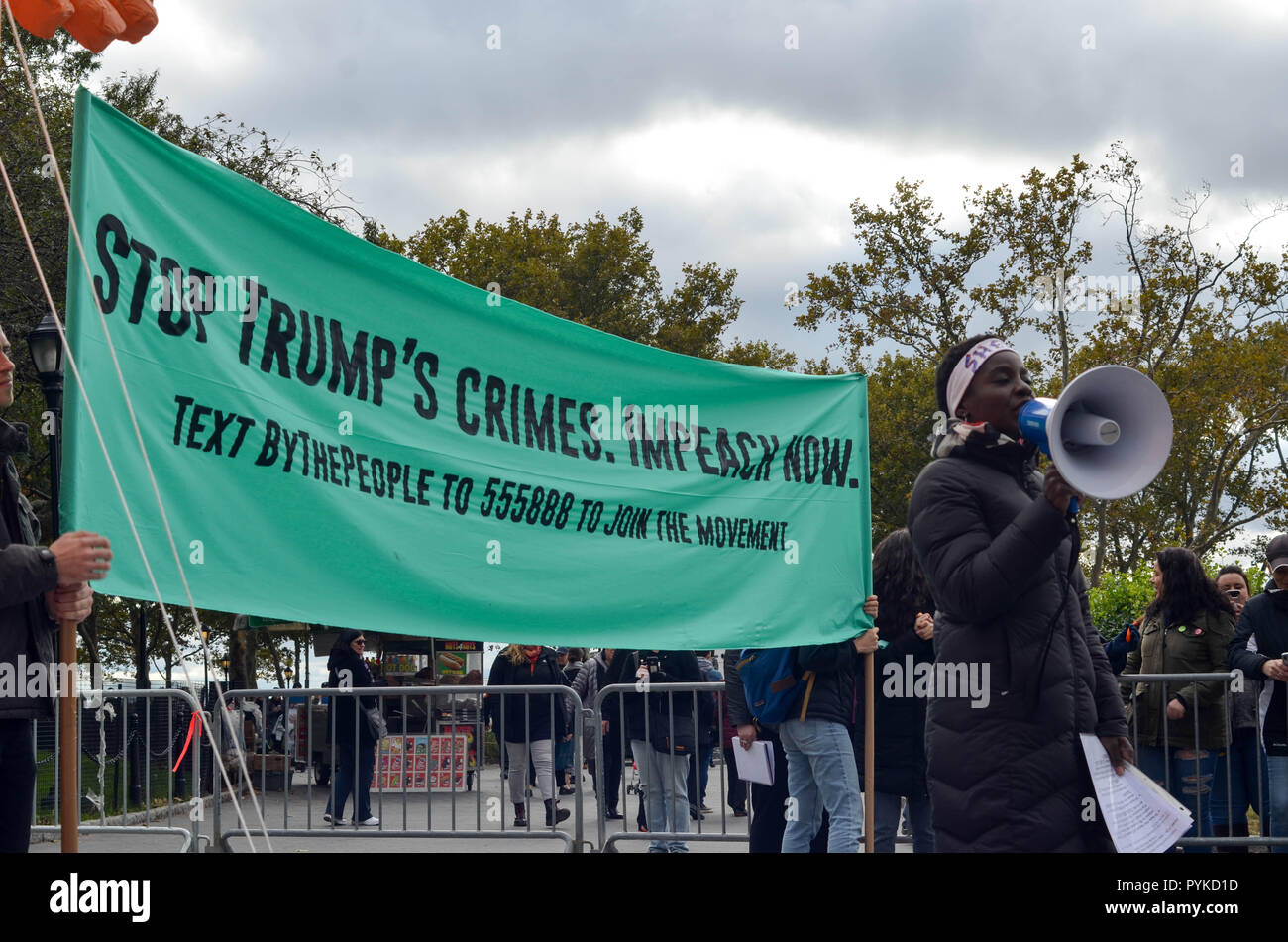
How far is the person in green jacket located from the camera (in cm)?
788

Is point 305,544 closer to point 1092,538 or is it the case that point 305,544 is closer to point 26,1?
point 26,1

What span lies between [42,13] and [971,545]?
2826 millimetres

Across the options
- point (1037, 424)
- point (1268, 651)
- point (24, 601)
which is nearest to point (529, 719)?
point (1268, 651)

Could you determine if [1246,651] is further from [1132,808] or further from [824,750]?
[1132,808]

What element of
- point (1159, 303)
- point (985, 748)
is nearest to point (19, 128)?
point (985, 748)

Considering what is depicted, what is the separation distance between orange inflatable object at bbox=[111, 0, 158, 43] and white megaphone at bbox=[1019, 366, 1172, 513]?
2.61 metres

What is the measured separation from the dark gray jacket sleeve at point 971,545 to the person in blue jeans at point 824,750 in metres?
2.57

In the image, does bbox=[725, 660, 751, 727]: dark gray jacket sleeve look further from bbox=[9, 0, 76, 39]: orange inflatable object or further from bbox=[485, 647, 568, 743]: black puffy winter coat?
bbox=[485, 647, 568, 743]: black puffy winter coat

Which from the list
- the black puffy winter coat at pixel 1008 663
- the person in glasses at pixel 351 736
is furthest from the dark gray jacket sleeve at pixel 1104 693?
the person in glasses at pixel 351 736

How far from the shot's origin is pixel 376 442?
4188 millimetres

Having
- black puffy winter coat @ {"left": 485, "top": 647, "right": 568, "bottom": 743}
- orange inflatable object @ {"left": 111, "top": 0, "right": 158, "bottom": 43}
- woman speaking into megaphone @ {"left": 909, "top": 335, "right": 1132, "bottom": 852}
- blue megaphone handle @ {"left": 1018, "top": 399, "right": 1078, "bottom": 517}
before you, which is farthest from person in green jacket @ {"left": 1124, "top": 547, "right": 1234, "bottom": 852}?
orange inflatable object @ {"left": 111, "top": 0, "right": 158, "bottom": 43}

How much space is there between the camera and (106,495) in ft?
11.4
